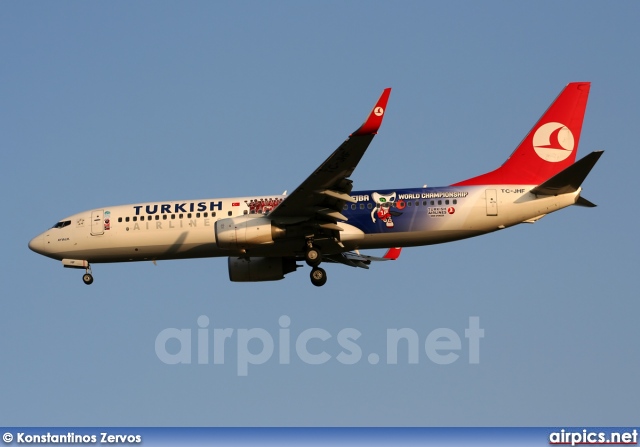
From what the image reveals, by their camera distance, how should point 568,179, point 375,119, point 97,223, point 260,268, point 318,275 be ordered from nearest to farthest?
point 375,119
point 568,179
point 318,275
point 97,223
point 260,268

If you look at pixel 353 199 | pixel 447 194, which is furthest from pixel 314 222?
pixel 447 194

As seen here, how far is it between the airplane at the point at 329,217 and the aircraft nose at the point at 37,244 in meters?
0.04

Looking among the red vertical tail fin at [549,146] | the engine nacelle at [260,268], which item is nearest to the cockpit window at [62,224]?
the engine nacelle at [260,268]

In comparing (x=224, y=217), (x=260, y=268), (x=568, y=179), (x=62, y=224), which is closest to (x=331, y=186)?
(x=224, y=217)

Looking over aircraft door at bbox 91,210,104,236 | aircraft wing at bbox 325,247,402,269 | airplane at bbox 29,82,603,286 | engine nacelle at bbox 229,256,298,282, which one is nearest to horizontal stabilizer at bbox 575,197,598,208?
airplane at bbox 29,82,603,286

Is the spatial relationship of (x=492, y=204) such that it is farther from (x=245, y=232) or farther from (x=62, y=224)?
(x=62, y=224)

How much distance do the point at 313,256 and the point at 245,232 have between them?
10.8ft

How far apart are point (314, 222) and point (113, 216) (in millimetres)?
9186

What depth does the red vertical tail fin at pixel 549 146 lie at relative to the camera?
152 feet

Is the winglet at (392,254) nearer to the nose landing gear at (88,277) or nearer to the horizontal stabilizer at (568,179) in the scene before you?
the horizontal stabilizer at (568,179)

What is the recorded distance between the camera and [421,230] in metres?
44.8

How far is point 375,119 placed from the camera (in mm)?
38469

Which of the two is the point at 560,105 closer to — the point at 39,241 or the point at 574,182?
the point at 574,182

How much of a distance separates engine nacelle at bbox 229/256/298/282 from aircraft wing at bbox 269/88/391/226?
5.11 metres
